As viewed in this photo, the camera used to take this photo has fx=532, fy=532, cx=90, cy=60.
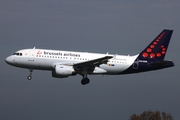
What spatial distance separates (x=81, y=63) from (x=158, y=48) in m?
14.4

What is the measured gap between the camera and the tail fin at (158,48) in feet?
256

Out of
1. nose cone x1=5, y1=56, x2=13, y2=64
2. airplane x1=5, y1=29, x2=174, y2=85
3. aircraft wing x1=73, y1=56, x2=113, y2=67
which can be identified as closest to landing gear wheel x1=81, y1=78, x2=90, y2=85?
airplane x1=5, y1=29, x2=174, y2=85

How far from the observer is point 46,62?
71688mm

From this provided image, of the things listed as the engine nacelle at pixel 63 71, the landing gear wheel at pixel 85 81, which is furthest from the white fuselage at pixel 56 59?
the landing gear wheel at pixel 85 81

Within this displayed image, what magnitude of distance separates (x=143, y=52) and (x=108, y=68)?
733 cm

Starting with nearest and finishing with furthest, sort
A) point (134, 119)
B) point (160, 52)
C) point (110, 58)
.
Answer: point (110, 58), point (160, 52), point (134, 119)

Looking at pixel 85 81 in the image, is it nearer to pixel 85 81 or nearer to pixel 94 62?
pixel 85 81

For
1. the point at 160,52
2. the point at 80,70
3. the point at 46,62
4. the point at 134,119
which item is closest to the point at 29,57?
the point at 46,62

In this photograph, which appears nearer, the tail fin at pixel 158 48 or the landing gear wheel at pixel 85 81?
the landing gear wheel at pixel 85 81

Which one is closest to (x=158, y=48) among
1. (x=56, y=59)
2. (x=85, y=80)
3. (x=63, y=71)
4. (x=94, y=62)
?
(x=94, y=62)

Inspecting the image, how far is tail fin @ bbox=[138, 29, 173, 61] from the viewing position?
78062 mm

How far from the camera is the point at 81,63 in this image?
71.4 metres

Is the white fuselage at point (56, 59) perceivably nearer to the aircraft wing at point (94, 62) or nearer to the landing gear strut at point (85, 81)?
the aircraft wing at point (94, 62)

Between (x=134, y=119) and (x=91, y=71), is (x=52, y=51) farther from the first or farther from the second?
(x=134, y=119)
